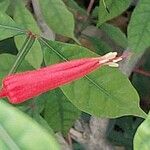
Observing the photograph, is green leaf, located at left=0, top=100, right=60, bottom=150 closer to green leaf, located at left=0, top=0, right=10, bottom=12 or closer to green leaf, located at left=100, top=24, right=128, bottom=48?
green leaf, located at left=0, top=0, right=10, bottom=12

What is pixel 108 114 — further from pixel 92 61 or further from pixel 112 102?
pixel 92 61

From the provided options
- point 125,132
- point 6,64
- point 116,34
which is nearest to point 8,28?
point 6,64

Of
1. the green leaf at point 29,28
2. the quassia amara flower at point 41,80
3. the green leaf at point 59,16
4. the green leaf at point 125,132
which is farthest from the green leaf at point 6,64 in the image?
the green leaf at point 125,132

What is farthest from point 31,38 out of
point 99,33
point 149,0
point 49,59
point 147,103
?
point 147,103

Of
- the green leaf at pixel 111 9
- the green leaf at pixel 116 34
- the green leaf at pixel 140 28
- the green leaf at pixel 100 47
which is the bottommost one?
the green leaf at pixel 100 47

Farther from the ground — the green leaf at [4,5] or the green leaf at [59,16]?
the green leaf at [4,5]

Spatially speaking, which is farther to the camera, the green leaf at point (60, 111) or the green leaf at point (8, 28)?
the green leaf at point (60, 111)

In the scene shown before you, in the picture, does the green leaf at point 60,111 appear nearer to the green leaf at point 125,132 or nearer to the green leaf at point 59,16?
the green leaf at point 59,16
